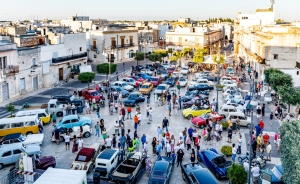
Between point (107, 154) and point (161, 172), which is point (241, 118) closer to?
point (161, 172)

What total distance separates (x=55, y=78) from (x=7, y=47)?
8718 millimetres

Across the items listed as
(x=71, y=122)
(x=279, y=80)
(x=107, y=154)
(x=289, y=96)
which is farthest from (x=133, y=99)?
(x=107, y=154)

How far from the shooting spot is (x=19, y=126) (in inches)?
853

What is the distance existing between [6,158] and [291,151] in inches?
548

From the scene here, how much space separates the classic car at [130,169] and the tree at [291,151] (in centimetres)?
655

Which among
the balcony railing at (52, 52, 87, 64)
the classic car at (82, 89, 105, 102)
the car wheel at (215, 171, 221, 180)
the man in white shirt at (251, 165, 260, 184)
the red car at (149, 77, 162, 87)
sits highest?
the balcony railing at (52, 52, 87, 64)

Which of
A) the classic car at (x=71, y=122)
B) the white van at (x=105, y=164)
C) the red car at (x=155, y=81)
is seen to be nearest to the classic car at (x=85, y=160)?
the white van at (x=105, y=164)

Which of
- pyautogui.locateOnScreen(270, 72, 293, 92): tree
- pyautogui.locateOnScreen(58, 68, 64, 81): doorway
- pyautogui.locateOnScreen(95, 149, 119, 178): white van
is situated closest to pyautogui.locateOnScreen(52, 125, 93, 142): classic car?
pyautogui.locateOnScreen(95, 149, 119, 178): white van

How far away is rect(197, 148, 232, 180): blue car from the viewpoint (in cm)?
1545

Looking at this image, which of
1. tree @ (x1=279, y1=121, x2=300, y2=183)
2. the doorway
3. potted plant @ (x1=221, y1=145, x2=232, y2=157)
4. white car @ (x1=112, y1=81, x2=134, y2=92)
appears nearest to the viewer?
tree @ (x1=279, y1=121, x2=300, y2=183)

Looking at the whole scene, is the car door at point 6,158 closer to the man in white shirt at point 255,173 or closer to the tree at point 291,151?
the man in white shirt at point 255,173

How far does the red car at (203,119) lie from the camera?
76.0 feet

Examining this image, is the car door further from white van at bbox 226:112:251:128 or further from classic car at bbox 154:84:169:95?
classic car at bbox 154:84:169:95

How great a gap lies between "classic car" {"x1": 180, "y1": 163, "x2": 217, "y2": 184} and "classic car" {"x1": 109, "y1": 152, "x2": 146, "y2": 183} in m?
2.17
